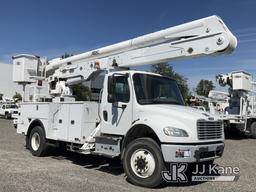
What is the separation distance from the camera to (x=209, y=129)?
811 cm

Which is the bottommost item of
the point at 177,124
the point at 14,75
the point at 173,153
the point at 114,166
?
the point at 114,166

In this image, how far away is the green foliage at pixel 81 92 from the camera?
438 inches

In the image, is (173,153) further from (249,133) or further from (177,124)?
(249,133)

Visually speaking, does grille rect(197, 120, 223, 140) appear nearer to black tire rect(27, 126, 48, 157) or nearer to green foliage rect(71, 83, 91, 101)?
green foliage rect(71, 83, 91, 101)

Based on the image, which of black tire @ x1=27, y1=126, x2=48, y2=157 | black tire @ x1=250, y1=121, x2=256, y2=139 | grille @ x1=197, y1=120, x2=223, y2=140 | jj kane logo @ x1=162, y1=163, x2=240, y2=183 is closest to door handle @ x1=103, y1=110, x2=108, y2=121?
jj kane logo @ x1=162, y1=163, x2=240, y2=183

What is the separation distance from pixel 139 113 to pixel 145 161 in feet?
3.78

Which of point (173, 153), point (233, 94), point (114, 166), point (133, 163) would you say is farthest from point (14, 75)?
point (233, 94)

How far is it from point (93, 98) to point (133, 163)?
10.6ft

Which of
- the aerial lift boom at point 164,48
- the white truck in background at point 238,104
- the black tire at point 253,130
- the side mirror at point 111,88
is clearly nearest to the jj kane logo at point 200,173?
the side mirror at point 111,88

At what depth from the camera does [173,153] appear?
748 centimetres

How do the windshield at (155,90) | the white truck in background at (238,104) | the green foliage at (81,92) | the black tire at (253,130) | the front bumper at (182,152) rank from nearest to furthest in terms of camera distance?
the front bumper at (182,152) → the windshield at (155,90) → the green foliage at (81,92) → the white truck in background at (238,104) → the black tire at (253,130)

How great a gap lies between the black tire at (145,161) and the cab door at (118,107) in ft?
2.27

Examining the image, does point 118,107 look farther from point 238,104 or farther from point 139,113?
point 238,104

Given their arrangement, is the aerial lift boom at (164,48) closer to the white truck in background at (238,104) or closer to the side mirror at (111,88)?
the side mirror at (111,88)
